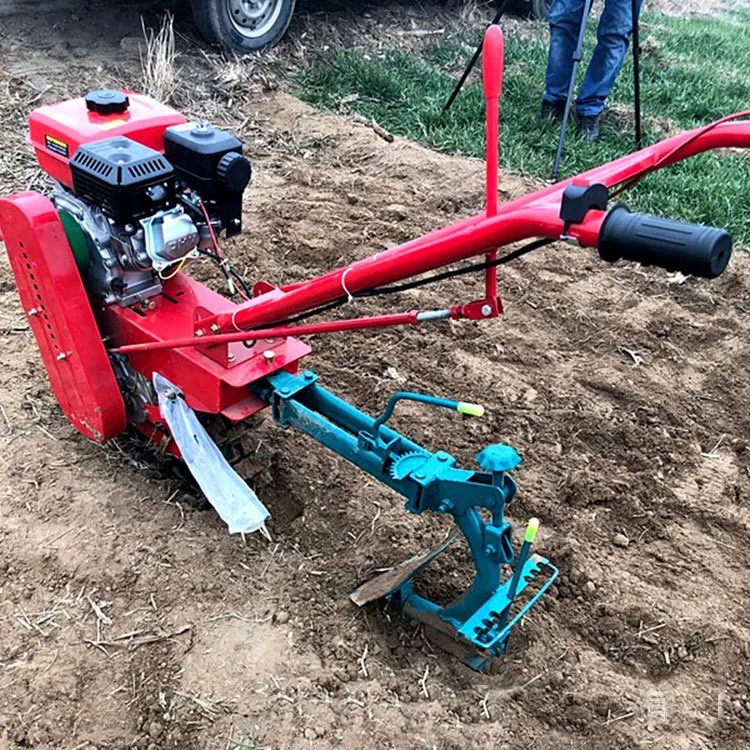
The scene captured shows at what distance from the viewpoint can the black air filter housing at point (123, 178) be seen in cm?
256

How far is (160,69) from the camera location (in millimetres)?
5969

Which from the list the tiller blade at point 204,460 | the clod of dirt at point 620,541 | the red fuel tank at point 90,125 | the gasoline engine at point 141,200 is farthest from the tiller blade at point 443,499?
the red fuel tank at point 90,125

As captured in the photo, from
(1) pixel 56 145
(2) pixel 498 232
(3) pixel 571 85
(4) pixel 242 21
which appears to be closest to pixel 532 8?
(4) pixel 242 21

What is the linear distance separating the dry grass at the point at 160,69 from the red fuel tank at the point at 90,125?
3.21 m

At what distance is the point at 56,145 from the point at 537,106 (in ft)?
15.4

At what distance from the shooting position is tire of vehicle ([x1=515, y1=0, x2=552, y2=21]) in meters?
9.45

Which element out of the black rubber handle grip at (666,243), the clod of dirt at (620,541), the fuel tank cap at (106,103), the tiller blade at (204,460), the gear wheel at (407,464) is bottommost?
the clod of dirt at (620,541)

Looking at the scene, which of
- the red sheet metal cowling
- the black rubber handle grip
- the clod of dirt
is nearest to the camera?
the black rubber handle grip

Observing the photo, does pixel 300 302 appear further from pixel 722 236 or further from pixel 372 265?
pixel 722 236

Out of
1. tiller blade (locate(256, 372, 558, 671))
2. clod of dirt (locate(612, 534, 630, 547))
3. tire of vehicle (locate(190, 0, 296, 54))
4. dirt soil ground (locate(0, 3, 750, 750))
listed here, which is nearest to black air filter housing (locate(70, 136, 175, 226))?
tiller blade (locate(256, 372, 558, 671))

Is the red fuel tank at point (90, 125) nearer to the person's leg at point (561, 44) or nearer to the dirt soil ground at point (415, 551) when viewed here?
the dirt soil ground at point (415, 551)

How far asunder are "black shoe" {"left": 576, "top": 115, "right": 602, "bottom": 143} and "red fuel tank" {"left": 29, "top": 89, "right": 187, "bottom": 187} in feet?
13.5

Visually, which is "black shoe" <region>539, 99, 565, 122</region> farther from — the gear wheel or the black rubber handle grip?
the black rubber handle grip

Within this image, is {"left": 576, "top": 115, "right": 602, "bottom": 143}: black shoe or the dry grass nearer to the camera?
the dry grass
